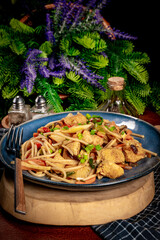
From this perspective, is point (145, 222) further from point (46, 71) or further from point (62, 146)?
point (46, 71)

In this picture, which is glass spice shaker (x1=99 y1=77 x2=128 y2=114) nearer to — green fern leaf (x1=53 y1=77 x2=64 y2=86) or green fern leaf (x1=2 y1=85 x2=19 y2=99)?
green fern leaf (x1=53 y1=77 x2=64 y2=86)

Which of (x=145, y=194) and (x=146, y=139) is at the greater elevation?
(x=146, y=139)

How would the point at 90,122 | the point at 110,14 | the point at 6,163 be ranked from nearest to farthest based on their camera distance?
the point at 6,163 < the point at 90,122 < the point at 110,14

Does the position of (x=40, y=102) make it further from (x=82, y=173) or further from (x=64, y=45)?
(x=82, y=173)

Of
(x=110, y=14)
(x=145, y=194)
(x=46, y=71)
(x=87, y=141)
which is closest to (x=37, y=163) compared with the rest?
(x=87, y=141)

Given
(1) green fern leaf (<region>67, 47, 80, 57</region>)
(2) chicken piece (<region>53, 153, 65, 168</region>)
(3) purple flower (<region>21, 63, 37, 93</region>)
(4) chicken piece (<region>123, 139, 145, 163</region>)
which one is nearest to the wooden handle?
(2) chicken piece (<region>53, 153, 65, 168</region>)

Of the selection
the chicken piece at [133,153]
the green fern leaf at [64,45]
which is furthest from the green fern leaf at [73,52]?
the chicken piece at [133,153]

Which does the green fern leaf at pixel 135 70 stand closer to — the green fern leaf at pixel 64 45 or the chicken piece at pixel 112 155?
the green fern leaf at pixel 64 45
